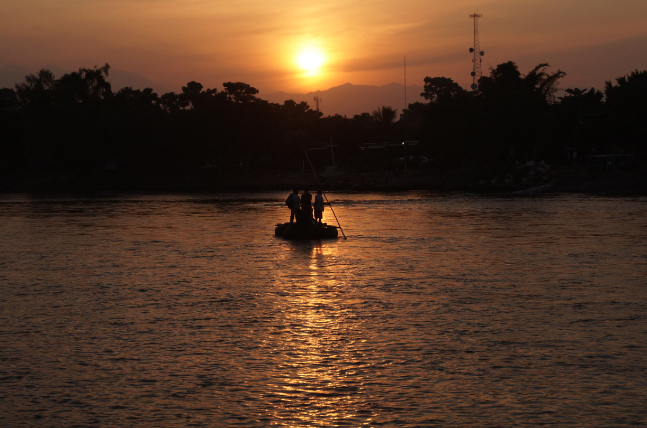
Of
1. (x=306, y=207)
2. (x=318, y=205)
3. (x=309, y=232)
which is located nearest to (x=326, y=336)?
(x=306, y=207)

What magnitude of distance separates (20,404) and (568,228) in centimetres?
2751

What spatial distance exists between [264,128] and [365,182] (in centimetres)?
2206

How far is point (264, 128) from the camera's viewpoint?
10725 centimetres

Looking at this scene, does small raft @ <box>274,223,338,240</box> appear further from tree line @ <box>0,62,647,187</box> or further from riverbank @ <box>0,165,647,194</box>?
tree line @ <box>0,62,647,187</box>

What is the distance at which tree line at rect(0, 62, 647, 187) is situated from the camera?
269 ft

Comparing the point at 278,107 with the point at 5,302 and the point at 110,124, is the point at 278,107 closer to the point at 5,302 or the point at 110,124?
the point at 110,124

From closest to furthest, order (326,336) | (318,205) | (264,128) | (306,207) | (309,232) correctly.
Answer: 1. (326,336)
2. (306,207)
3. (309,232)
4. (318,205)
5. (264,128)

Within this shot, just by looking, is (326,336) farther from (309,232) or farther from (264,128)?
(264,128)

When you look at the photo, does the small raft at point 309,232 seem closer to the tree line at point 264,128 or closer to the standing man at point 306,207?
the standing man at point 306,207

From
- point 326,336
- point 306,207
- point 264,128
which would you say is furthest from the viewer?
point 264,128

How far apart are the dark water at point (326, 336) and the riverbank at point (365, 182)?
161 ft

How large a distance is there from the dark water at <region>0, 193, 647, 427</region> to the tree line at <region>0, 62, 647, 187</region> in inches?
2420

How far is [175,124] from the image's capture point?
108 m

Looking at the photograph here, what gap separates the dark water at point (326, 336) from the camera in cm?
755
